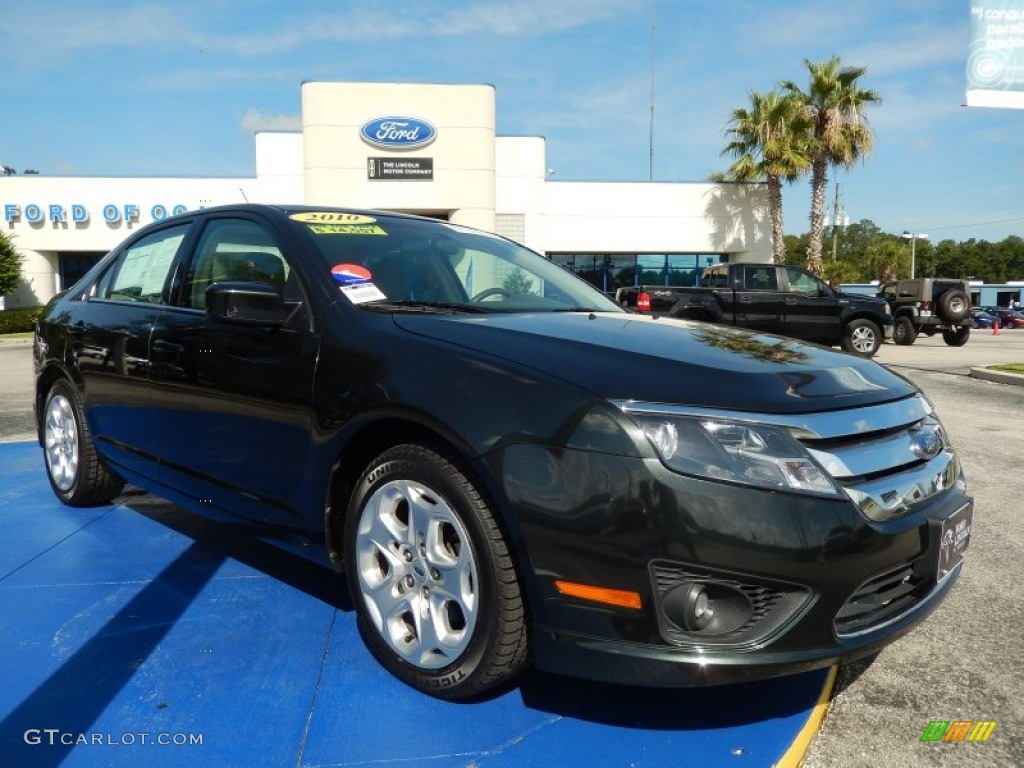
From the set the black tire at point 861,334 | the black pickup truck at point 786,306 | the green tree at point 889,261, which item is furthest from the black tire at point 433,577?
the green tree at point 889,261

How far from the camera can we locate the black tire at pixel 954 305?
1859cm

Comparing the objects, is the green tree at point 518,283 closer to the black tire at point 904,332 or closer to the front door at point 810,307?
the front door at point 810,307

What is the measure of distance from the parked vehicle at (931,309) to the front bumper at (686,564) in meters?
19.3

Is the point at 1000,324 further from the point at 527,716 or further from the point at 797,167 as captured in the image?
the point at 527,716

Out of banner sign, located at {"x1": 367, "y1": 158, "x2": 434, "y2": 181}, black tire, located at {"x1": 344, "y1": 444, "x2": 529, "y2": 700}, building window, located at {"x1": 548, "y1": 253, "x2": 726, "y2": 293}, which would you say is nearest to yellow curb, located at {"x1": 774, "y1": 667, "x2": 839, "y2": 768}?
A: black tire, located at {"x1": 344, "y1": 444, "x2": 529, "y2": 700}

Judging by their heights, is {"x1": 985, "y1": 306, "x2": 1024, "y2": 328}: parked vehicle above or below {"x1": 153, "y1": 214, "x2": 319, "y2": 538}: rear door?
below

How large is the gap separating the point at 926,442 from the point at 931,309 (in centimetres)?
1903

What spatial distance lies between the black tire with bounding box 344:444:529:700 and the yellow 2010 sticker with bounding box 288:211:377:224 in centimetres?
120

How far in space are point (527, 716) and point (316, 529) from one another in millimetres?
923

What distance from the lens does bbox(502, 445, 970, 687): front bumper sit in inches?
72.4

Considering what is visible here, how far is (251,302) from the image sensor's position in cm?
268

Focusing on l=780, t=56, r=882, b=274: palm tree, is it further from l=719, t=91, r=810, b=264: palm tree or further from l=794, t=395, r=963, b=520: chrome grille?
l=794, t=395, r=963, b=520: chrome grille

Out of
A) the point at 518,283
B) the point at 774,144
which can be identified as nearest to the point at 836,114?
the point at 774,144

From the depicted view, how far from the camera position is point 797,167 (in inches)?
1019
